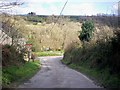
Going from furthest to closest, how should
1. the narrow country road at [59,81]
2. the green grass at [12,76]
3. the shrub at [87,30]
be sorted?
the shrub at [87,30] < the green grass at [12,76] < the narrow country road at [59,81]

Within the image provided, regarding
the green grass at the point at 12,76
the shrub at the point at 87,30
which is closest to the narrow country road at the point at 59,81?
the green grass at the point at 12,76

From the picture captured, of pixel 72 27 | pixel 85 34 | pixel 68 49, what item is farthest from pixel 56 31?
pixel 85 34

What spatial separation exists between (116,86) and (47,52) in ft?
306

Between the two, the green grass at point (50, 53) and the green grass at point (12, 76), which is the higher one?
the green grass at point (12, 76)

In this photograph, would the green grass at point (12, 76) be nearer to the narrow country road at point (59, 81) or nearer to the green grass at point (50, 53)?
the narrow country road at point (59, 81)

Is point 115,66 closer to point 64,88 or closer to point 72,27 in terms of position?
point 64,88

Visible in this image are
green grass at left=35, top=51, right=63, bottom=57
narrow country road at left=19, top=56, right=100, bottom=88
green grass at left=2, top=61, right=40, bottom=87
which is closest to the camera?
narrow country road at left=19, top=56, right=100, bottom=88

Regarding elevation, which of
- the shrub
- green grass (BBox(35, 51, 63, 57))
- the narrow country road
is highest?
the shrub

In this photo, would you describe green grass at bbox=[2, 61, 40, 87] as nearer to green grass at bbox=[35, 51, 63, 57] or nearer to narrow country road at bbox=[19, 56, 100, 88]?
narrow country road at bbox=[19, 56, 100, 88]

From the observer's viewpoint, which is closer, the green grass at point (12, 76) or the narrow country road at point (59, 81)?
the narrow country road at point (59, 81)

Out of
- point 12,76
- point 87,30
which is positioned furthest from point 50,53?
point 12,76

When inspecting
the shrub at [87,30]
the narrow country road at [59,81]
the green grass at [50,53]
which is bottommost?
the green grass at [50,53]

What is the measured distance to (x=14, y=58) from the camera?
108 feet

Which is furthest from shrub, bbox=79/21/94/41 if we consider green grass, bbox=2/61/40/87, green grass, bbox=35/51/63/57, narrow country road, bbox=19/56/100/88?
green grass, bbox=35/51/63/57
